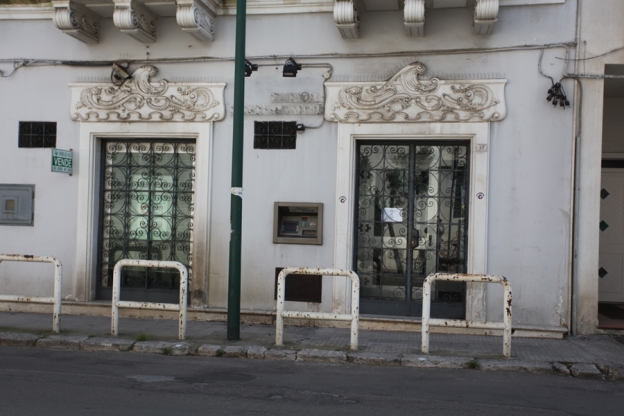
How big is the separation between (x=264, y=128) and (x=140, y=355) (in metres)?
3.90

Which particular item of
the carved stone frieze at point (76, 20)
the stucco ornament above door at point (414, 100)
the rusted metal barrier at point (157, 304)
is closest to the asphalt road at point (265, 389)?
the rusted metal barrier at point (157, 304)

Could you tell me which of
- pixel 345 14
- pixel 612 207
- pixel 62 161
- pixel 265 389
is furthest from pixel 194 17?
pixel 612 207

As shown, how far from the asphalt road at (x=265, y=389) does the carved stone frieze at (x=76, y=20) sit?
4985 millimetres

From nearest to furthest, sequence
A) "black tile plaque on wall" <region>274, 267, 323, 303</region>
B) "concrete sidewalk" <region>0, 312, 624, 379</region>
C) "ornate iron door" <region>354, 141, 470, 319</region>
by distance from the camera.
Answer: "concrete sidewalk" <region>0, 312, 624, 379</region>
"ornate iron door" <region>354, 141, 470, 319</region>
"black tile plaque on wall" <region>274, 267, 323, 303</region>

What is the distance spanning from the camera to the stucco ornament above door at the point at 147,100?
9.70m

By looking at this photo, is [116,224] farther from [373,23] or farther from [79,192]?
[373,23]

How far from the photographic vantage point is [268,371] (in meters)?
6.89

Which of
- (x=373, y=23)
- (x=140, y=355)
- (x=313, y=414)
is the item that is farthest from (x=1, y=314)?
(x=373, y=23)

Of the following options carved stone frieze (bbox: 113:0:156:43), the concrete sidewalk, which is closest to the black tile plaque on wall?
the concrete sidewalk

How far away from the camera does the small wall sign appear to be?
9586 millimetres

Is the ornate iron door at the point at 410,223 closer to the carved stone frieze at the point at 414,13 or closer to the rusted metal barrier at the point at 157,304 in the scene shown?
the carved stone frieze at the point at 414,13

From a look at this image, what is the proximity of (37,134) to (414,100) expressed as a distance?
613 centimetres

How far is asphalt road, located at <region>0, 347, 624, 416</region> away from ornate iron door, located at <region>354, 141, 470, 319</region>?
8.18 feet

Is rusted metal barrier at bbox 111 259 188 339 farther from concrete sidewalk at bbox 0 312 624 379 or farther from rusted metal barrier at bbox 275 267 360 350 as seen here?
rusted metal barrier at bbox 275 267 360 350
